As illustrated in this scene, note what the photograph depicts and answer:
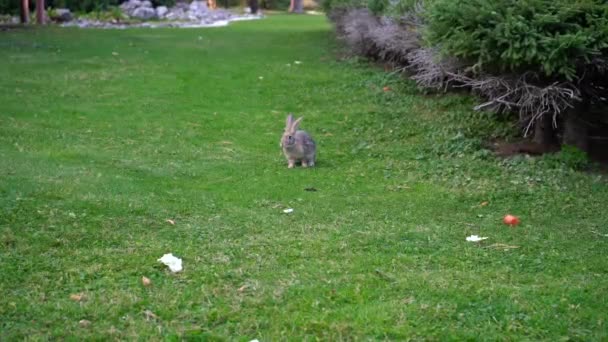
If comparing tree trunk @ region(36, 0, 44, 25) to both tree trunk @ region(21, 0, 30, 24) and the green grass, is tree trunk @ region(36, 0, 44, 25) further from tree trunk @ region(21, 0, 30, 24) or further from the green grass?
the green grass

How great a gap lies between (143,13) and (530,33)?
29113 millimetres

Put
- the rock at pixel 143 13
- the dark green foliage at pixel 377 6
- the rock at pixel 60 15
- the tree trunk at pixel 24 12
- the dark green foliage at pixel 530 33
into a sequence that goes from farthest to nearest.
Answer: the rock at pixel 143 13
the rock at pixel 60 15
the tree trunk at pixel 24 12
the dark green foliage at pixel 377 6
the dark green foliage at pixel 530 33

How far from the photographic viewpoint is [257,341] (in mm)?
4617

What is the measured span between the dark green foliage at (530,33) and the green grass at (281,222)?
53.3 inches

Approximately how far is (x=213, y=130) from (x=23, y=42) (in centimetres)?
1193

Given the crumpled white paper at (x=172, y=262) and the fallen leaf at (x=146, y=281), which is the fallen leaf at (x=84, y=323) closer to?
the fallen leaf at (x=146, y=281)

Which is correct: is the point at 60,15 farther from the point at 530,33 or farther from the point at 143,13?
the point at 530,33

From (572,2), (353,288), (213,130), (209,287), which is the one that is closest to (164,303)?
(209,287)

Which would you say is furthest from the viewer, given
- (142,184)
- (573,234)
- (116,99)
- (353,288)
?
(116,99)

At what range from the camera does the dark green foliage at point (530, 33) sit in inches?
340

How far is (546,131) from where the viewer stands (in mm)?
10516

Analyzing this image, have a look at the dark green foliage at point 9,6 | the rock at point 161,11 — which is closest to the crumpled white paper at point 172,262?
the dark green foliage at point 9,6

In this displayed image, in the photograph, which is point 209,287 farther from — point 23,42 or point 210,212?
point 23,42

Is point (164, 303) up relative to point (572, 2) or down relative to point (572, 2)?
down
